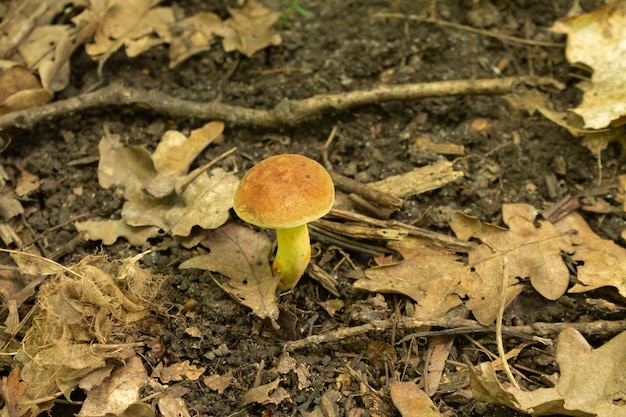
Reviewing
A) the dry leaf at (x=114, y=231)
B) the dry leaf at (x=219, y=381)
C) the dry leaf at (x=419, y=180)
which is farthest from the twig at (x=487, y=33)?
the dry leaf at (x=219, y=381)

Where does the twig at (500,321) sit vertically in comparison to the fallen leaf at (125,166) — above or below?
below

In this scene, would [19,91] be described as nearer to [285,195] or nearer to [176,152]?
[176,152]

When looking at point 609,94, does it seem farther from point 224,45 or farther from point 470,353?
point 224,45

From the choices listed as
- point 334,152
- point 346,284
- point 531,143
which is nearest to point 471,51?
point 531,143

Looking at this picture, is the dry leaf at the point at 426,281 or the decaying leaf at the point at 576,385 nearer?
the decaying leaf at the point at 576,385

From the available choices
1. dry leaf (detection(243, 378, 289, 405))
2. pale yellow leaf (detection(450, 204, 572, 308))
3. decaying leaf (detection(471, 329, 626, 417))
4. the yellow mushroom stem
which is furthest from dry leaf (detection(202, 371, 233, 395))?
pale yellow leaf (detection(450, 204, 572, 308))

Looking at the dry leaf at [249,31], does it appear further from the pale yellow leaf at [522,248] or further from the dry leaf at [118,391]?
the dry leaf at [118,391]

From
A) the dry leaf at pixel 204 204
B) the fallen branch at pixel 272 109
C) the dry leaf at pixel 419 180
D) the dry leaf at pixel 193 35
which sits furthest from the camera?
the dry leaf at pixel 193 35
